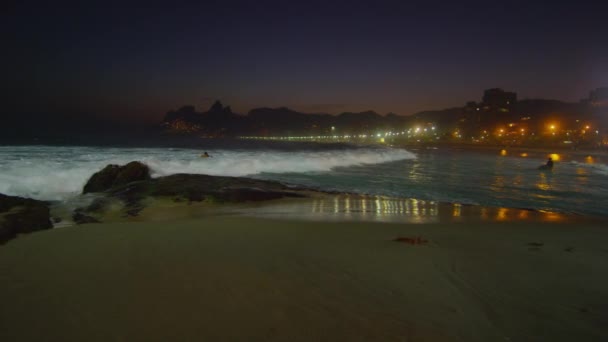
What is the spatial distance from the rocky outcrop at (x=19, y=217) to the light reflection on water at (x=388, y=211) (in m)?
3.86

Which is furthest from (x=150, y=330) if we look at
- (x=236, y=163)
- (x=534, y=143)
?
(x=534, y=143)

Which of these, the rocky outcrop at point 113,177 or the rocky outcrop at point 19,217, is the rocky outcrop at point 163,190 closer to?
the rocky outcrop at point 113,177

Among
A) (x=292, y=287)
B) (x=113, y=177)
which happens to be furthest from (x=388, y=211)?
(x=113, y=177)

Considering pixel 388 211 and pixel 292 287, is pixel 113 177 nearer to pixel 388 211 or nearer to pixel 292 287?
pixel 388 211

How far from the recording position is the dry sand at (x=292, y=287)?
2.63m

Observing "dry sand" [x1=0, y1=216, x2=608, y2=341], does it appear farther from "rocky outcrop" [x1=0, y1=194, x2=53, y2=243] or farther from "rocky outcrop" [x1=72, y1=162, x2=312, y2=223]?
"rocky outcrop" [x1=72, y1=162, x2=312, y2=223]

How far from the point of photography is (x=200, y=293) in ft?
10.3

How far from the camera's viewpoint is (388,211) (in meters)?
8.35

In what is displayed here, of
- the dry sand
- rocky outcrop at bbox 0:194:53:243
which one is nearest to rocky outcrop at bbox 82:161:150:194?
rocky outcrop at bbox 0:194:53:243

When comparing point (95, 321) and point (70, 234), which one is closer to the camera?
point (95, 321)

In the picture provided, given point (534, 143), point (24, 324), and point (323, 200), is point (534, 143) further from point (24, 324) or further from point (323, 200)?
point (24, 324)

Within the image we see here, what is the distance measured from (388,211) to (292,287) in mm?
5530

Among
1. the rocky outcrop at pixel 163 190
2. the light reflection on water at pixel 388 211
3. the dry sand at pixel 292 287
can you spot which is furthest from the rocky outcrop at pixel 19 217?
the light reflection on water at pixel 388 211

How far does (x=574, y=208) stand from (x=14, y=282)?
13130mm
